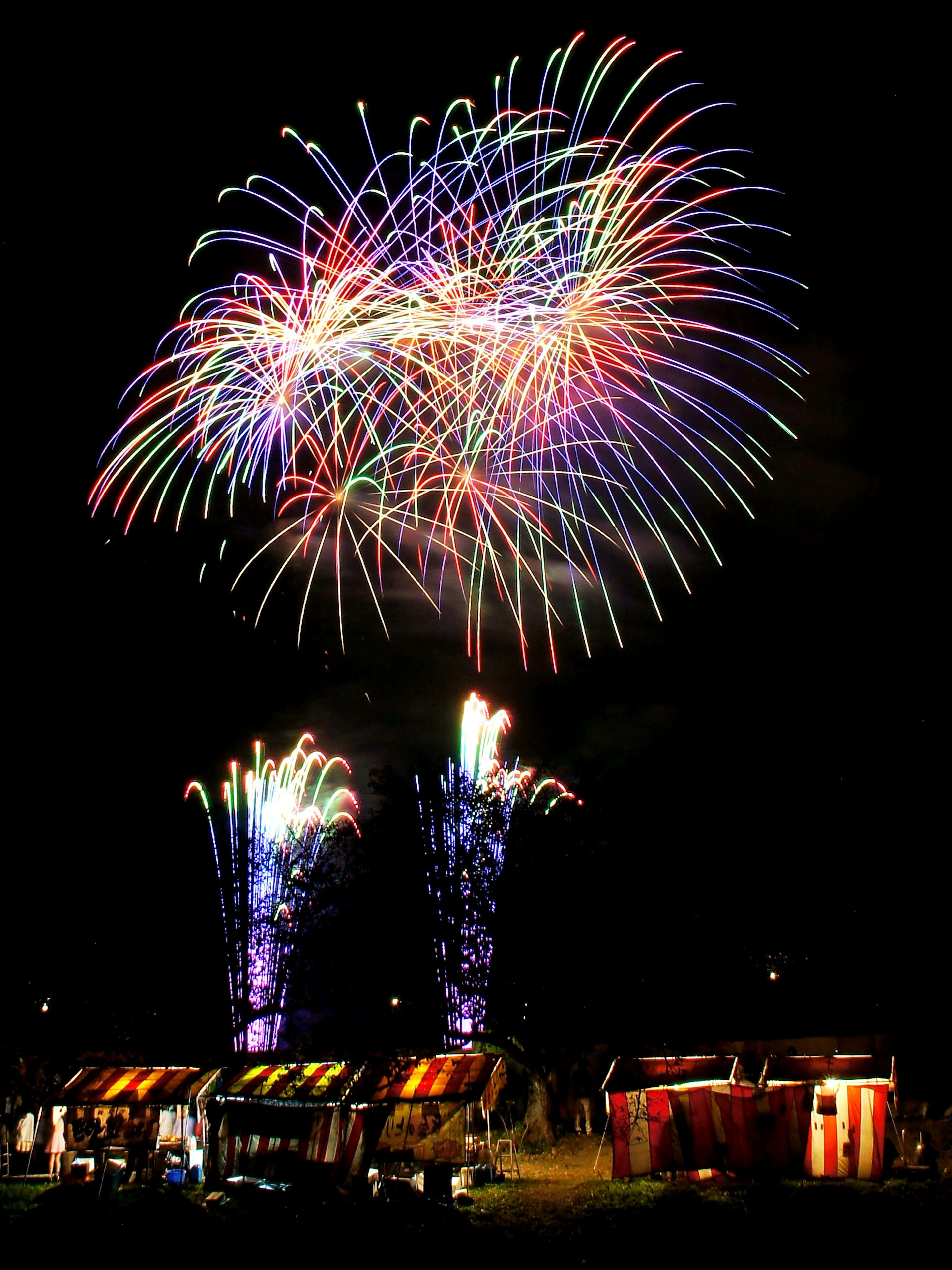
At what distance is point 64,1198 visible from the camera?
13844mm

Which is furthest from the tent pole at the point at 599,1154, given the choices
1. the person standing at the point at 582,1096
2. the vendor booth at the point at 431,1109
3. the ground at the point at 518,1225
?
the ground at the point at 518,1225

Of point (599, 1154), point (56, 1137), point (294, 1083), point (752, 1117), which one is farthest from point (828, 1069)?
point (56, 1137)

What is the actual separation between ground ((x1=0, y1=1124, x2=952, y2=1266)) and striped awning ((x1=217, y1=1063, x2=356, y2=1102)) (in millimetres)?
4908

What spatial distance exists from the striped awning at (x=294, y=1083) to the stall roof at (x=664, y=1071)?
5450 mm

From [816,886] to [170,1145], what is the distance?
18.1 meters

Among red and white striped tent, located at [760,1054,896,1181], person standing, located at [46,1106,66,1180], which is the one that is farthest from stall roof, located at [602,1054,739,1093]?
person standing, located at [46,1106,66,1180]

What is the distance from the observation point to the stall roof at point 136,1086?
23172mm

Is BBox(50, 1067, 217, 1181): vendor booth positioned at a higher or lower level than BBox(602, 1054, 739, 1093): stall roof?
lower

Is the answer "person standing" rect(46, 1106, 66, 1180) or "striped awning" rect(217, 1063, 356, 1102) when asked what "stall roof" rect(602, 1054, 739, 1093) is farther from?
"person standing" rect(46, 1106, 66, 1180)

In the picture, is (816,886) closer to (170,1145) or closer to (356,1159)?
(356,1159)

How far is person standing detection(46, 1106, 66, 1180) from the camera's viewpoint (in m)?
24.4

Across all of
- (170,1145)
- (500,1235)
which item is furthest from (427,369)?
(170,1145)

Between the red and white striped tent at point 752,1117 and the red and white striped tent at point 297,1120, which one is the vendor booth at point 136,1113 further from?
the red and white striped tent at point 752,1117

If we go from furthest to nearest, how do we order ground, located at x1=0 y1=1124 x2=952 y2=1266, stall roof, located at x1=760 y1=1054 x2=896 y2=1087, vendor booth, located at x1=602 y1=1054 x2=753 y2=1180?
vendor booth, located at x1=602 y1=1054 x2=753 y2=1180
stall roof, located at x1=760 y1=1054 x2=896 y2=1087
ground, located at x1=0 y1=1124 x2=952 y2=1266
